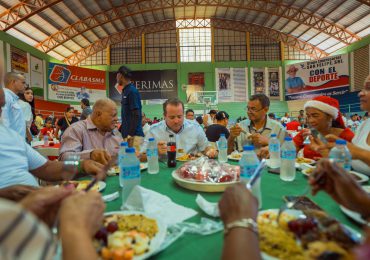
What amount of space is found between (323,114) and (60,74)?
46.4 ft

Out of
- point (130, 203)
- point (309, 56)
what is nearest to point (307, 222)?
point (130, 203)

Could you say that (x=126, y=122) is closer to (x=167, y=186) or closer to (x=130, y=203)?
(x=167, y=186)

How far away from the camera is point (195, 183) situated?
4.49ft

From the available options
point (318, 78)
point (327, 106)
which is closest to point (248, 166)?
point (327, 106)

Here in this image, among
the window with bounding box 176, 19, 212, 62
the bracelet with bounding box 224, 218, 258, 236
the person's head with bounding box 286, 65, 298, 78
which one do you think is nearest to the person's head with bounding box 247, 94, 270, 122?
the bracelet with bounding box 224, 218, 258, 236

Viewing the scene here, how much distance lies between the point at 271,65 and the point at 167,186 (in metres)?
16.7

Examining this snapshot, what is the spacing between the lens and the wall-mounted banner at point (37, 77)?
11952 millimetres

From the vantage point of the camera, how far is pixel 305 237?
75 cm

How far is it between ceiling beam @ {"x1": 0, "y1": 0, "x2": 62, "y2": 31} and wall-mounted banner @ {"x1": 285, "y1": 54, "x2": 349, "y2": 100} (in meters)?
13.7

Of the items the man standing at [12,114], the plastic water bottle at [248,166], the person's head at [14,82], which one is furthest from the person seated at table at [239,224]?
the person's head at [14,82]

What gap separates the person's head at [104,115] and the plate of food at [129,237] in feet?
5.25

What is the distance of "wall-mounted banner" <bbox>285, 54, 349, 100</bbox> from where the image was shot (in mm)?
13688

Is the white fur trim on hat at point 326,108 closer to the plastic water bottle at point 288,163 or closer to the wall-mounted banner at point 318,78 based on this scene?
the plastic water bottle at point 288,163

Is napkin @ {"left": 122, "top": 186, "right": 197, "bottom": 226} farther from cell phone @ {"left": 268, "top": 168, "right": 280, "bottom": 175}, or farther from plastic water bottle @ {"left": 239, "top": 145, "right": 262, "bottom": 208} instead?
cell phone @ {"left": 268, "top": 168, "right": 280, "bottom": 175}
